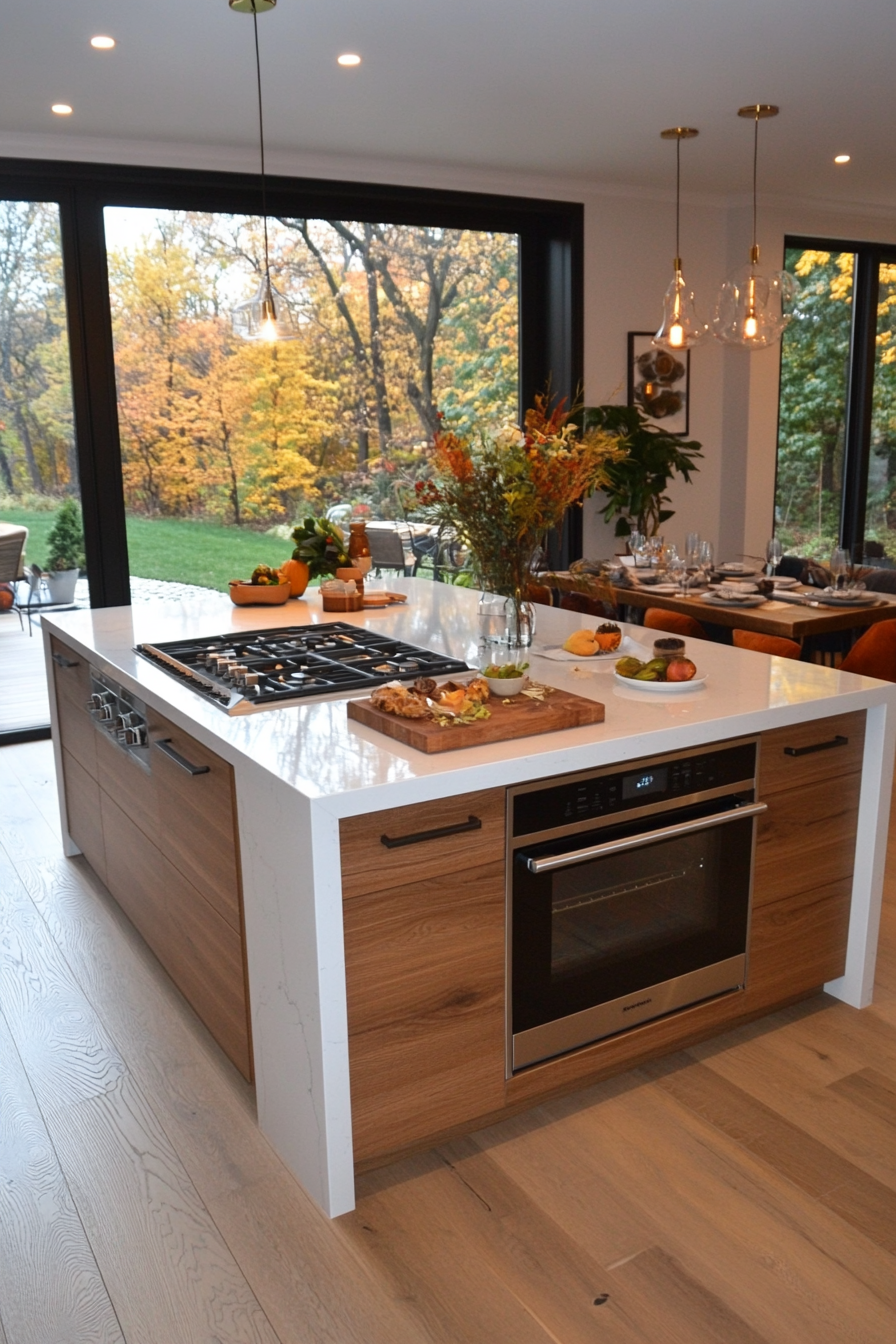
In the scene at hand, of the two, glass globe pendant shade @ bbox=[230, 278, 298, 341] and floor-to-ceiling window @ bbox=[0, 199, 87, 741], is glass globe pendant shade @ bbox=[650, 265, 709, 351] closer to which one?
glass globe pendant shade @ bbox=[230, 278, 298, 341]

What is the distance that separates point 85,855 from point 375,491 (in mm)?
2931

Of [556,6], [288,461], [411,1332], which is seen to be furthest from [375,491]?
[411,1332]

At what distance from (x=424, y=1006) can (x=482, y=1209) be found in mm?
405

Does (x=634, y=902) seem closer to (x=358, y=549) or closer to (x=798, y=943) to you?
(x=798, y=943)

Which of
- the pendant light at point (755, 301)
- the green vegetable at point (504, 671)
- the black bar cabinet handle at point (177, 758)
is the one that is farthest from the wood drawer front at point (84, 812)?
the pendant light at point (755, 301)

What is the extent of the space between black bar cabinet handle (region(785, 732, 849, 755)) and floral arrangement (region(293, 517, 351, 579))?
2.00 meters

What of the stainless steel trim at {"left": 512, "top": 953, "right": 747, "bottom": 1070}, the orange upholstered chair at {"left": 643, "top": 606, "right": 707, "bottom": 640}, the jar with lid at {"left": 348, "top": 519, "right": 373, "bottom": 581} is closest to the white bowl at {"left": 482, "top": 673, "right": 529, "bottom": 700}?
the stainless steel trim at {"left": 512, "top": 953, "right": 747, "bottom": 1070}

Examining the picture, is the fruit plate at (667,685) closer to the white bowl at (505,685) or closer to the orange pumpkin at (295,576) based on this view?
the white bowl at (505,685)

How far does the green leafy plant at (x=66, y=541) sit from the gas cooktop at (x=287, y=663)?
2531 mm

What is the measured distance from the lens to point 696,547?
506 centimetres

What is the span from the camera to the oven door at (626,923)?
2.24 meters

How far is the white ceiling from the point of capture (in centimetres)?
365

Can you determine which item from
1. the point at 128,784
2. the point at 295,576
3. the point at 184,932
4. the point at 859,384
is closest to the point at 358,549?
the point at 295,576

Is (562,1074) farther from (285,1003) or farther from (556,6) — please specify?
(556,6)
